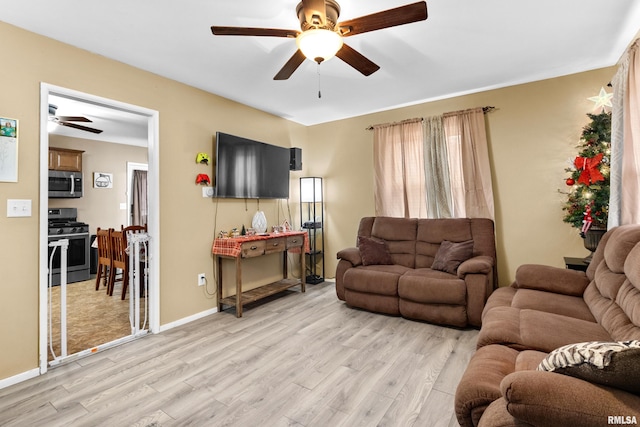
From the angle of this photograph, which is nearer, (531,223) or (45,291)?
(45,291)

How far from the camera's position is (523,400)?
35.4 inches

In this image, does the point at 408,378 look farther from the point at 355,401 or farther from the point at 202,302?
the point at 202,302

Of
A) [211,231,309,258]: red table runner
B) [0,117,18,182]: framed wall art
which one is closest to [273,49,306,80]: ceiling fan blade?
[211,231,309,258]: red table runner

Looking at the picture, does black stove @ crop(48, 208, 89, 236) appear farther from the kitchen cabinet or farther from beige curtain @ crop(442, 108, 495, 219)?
beige curtain @ crop(442, 108, 495, 219)

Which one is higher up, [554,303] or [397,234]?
[397,234]

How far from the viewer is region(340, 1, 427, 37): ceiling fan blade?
1642mm

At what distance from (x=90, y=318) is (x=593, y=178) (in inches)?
198

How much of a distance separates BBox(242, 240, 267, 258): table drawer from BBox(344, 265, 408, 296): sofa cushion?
3.31 feet

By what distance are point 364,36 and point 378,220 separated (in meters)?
2.24

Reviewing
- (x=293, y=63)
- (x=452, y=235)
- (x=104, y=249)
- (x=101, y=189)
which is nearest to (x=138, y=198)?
(x=101, y=189)

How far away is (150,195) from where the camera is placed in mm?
3039

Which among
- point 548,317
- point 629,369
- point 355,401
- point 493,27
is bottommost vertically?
point 355,401

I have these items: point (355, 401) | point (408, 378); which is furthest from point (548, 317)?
point (355, 401)

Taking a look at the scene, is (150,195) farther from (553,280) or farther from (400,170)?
(553,280)
